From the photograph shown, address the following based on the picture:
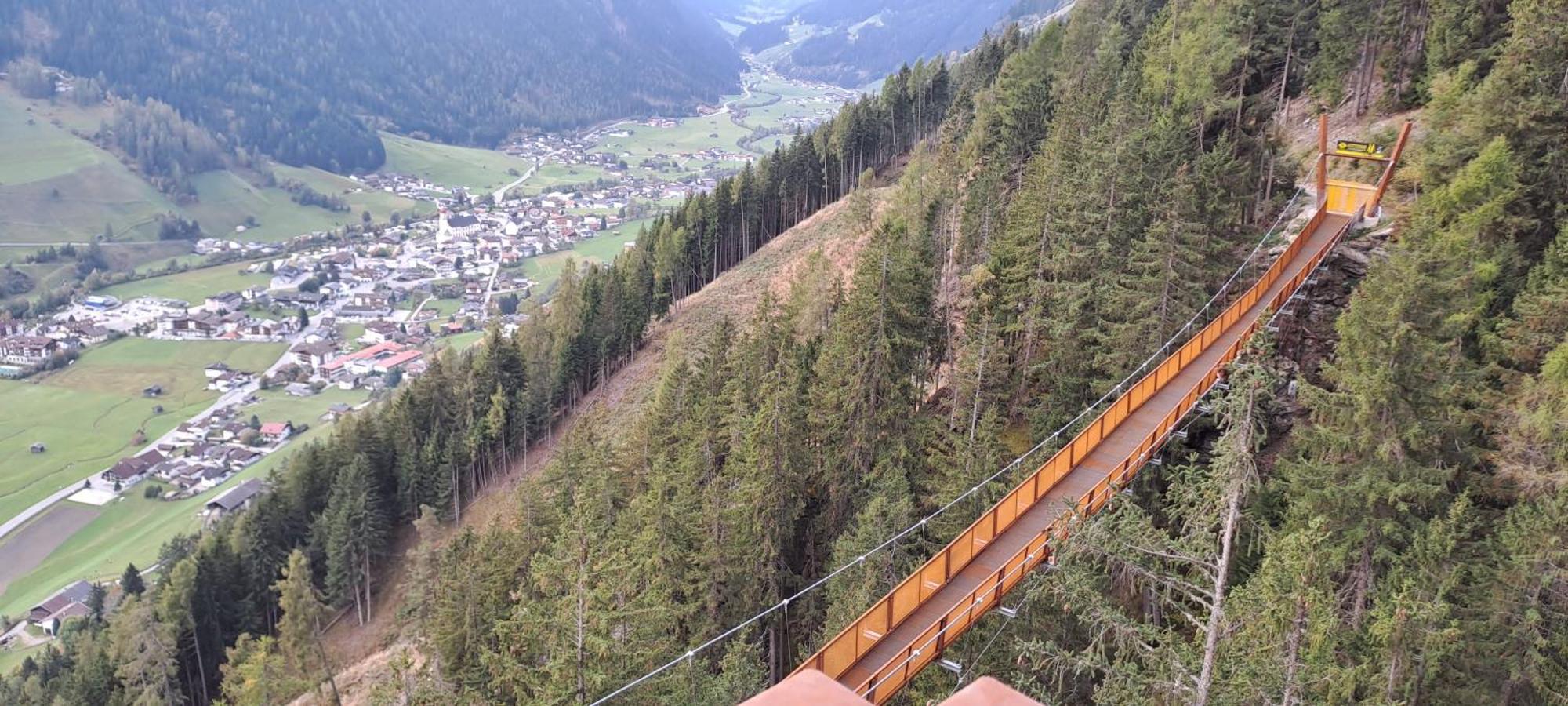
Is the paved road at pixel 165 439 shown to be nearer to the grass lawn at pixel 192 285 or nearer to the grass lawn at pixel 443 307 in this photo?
the grass lawn at pixel 443 307

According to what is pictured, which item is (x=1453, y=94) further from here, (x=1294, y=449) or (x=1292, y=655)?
(x=1292, y=655)

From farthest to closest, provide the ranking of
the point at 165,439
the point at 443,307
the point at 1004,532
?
the point at 443,307 < the point at 165,439 < the point at 1004,532

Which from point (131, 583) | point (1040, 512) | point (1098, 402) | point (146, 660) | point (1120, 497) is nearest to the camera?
point (1120, 497)

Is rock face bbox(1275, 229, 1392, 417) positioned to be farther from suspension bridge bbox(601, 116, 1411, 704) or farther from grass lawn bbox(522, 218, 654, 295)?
grass lawn bbox(522, 218, 654, 295)

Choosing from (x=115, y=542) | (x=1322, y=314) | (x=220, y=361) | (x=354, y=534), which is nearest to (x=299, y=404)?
(x=220, y=361)

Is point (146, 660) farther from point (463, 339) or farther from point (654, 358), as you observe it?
point (463, 339)

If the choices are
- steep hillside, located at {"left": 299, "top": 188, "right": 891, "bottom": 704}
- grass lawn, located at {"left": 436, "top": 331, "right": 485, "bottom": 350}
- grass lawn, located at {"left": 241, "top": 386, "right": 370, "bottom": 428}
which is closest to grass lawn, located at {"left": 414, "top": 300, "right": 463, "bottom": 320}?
grass lawn, located at {"left": 436, "top": 331, "right": 485, "bottom": 350}

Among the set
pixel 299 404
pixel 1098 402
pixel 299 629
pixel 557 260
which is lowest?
pixel 299 404

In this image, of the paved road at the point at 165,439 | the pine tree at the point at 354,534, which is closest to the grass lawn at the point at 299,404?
the paved road at the point at 165,439
